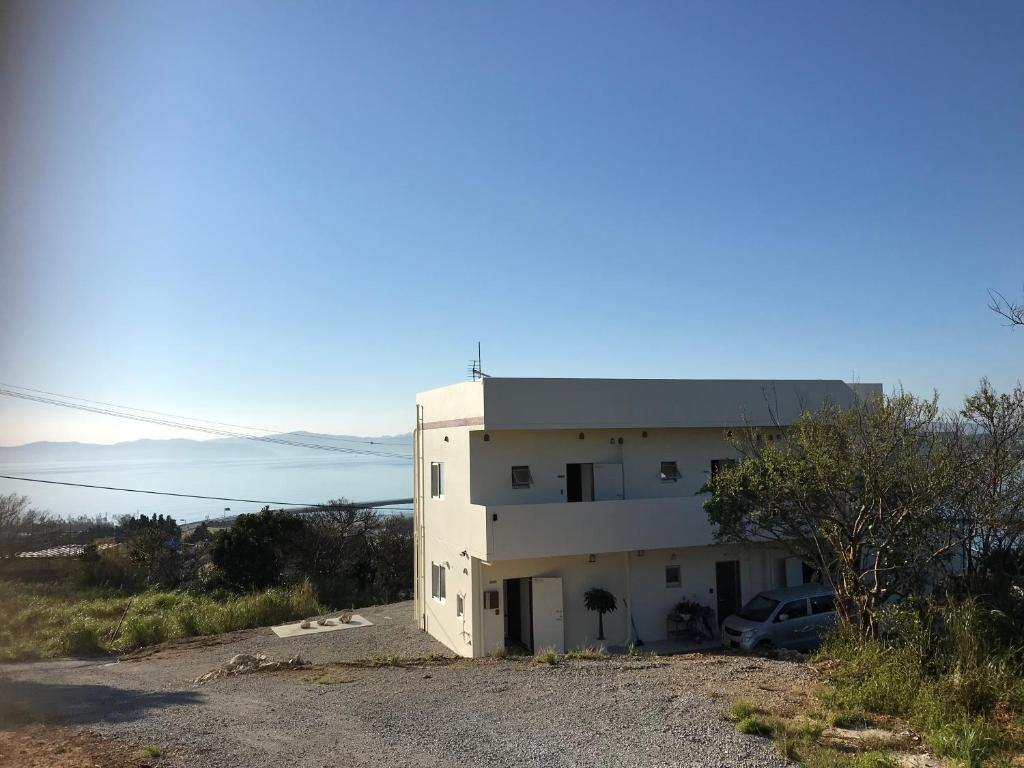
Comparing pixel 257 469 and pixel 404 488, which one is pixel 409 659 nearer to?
pixel 404 488

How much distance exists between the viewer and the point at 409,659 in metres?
15.0

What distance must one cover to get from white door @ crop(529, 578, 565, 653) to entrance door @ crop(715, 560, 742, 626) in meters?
4.55

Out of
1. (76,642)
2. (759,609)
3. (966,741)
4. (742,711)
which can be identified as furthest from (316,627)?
(966,741)

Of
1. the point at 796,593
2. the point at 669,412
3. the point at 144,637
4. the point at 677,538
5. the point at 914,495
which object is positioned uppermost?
the point at 669,412

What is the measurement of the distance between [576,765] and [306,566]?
2446 centimetres

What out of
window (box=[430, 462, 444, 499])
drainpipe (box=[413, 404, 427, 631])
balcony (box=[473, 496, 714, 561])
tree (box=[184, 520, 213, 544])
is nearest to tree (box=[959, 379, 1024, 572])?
balcony (box=[473, 496, 714, 561])

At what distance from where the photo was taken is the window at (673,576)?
17.0 metres

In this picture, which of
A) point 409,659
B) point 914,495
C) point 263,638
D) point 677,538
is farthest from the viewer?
point 263,638

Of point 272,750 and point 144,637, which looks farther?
point 144,637

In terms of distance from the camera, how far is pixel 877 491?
360 inches

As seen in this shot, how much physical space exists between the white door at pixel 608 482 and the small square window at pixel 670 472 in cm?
133

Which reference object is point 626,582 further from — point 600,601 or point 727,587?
point 727,587

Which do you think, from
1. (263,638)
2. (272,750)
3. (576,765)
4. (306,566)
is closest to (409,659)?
(263,638)

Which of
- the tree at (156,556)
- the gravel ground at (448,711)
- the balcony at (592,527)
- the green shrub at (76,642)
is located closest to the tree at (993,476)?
the gravel ground at (448,711)
